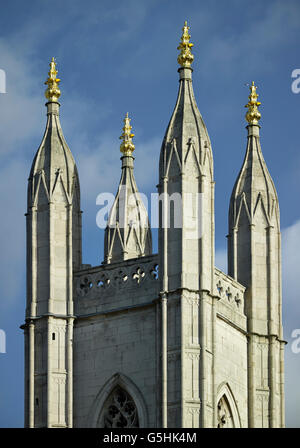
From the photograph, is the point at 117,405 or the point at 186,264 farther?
the point at 117,405

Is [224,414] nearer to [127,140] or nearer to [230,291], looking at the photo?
[230,291]

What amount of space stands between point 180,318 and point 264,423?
5.31 m

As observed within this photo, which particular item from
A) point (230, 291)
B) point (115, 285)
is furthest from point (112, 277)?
point (230, 291)

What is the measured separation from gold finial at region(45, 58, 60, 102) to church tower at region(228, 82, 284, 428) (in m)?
5.90

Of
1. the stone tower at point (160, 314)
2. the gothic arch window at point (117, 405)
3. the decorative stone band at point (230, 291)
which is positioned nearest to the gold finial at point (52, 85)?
the stone tower at point (160, 314)

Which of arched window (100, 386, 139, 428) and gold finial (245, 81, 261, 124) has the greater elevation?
gold finial (245, 81, 261, 124)

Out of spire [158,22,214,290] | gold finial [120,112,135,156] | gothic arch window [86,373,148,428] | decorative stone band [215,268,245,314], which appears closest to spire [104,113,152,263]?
gold finial [120,112,135,156]

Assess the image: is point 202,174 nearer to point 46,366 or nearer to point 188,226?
point 188,226

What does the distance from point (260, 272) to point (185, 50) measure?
22.1 feet

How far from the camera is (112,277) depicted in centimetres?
7406

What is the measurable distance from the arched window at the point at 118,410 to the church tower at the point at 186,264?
1790 millimetres

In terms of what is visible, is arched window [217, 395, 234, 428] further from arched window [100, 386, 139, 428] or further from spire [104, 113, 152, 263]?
spire [104, 113, 152, 263]

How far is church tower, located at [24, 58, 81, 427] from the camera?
72.9m
